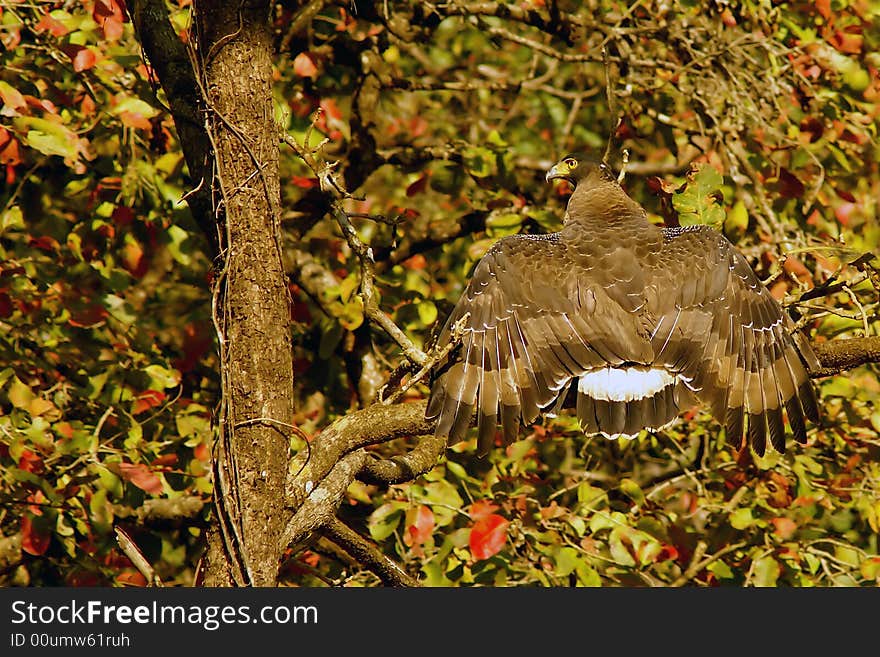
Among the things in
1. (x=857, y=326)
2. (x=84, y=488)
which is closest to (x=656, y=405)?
(x=857, y=326)

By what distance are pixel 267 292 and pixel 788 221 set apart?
2.95 metres

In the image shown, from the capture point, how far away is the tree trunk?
2.97m

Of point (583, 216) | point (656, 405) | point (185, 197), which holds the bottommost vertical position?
point (656, 405)

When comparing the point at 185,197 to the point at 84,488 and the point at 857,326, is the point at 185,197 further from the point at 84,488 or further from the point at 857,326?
the point at 857,326

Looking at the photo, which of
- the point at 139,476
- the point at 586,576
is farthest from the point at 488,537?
the point at 139,476

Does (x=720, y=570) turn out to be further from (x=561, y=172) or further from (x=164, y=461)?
(x=164, y=461)

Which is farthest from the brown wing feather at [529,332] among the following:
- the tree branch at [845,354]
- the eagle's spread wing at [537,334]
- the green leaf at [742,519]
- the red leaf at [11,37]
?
the red leaf at [11,37]

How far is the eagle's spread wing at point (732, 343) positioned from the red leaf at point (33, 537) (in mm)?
2273

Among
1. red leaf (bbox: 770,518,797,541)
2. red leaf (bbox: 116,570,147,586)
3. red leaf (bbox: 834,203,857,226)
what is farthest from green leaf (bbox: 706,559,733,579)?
red leaf (bbox: 116,570,147,586)

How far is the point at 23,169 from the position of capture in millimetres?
5391

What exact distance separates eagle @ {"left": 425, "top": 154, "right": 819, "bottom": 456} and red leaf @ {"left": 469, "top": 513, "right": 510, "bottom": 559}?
0.40 m

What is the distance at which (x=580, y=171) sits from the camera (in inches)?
201

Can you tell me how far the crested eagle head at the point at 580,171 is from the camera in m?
4.94

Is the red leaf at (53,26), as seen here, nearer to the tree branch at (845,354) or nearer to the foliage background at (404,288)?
the foliage background at (404,288)
